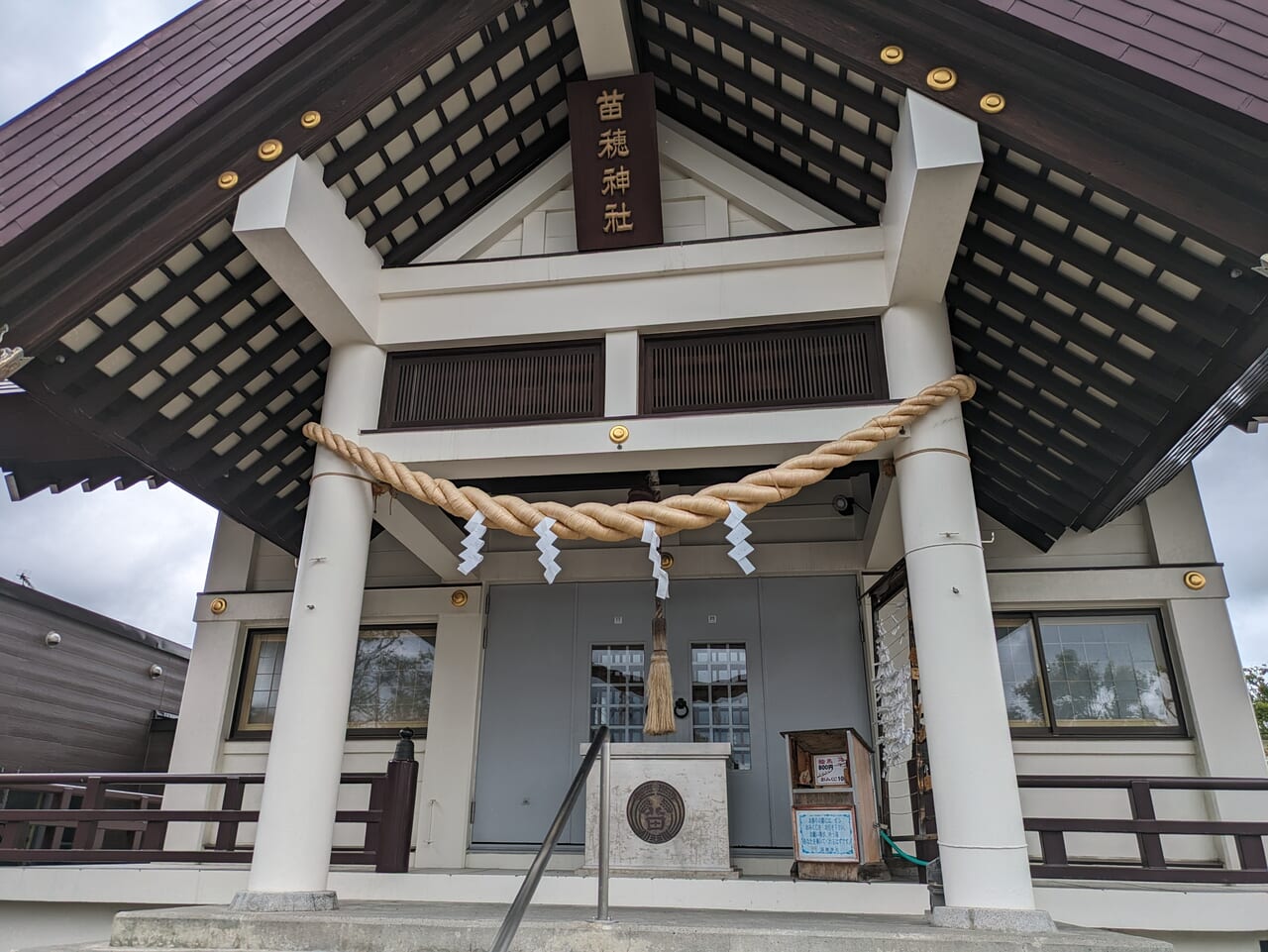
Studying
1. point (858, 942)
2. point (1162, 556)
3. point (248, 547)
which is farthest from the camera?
point (248, 547)

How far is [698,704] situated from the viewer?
5.78 metres

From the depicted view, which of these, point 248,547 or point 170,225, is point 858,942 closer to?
point 170,225

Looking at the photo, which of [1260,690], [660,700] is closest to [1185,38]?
[660,700]

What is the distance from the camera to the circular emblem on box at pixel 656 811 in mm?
4660

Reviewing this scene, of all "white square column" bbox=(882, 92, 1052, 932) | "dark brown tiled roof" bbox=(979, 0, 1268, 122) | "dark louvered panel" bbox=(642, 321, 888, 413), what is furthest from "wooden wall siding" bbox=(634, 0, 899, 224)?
"dark brown tiled roof" bbox=(979, 0, 1268, 122)

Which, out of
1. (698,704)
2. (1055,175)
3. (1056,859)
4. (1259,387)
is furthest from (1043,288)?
(698,704)

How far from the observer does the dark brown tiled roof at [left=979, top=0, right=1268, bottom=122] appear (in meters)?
2.62

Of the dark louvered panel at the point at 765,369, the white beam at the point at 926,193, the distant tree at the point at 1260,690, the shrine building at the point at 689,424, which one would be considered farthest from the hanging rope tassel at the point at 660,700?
the distant tree at the point at 1260,690

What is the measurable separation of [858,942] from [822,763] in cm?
220

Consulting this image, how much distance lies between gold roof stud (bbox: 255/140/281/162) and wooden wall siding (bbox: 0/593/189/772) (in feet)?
18.3

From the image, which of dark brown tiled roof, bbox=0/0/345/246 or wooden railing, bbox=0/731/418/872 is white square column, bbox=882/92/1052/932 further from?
wooden railing, bbox=0/731/418/872

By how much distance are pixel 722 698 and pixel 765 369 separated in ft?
8.67

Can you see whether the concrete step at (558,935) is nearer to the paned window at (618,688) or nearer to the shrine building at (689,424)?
the shrine building at (689,424)

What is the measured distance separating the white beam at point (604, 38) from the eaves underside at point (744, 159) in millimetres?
141
